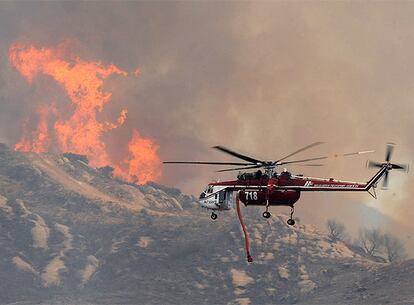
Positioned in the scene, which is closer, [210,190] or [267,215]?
[267,215]

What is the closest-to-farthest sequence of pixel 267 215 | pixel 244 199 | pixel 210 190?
pixel 267 215, pixel 244 199, pixel 210 190

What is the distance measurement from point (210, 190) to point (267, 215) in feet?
41.9

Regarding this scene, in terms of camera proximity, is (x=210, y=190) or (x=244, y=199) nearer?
(x=244, y=199)

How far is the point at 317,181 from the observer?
73500mm

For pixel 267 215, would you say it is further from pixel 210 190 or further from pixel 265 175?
pixel 210 190

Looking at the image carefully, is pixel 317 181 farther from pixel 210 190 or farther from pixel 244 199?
pixel 210 190

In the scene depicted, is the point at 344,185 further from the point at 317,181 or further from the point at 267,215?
the point at 267,215

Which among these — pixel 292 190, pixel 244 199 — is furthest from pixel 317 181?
pixel 244 199

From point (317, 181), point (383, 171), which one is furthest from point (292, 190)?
point (383, 171)

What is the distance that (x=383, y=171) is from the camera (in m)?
74.4

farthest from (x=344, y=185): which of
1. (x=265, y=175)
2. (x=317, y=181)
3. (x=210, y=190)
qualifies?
(x=210, y=190)

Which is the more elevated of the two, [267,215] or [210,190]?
[210,190]

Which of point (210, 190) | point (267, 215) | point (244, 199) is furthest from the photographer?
point (210, 190)

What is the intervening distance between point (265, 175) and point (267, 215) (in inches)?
221
